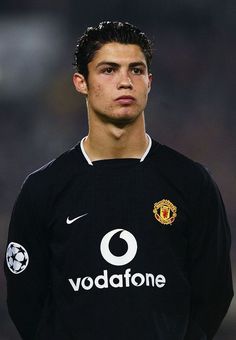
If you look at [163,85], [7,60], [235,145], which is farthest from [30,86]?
[235,145]

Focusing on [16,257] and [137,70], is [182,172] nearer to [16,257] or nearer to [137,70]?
[137,70]

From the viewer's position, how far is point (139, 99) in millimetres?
3094

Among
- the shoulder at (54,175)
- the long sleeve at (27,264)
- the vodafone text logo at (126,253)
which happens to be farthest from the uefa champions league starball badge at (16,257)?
the vodafone text logo at (126,253)

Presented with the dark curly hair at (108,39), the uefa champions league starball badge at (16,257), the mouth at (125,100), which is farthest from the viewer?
the uefa champions league starball badge at (16,257)

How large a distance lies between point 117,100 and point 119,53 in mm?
182

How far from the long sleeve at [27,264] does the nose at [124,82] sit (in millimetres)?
500

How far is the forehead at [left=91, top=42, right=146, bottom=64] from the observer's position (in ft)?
10.3

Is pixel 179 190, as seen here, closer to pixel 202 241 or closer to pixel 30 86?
pixel 202 241

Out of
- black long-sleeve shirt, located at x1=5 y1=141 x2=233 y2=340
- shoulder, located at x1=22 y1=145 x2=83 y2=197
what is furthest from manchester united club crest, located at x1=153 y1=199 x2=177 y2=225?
shoulder, located at x1=22 y1=145 x2=83 y2=197

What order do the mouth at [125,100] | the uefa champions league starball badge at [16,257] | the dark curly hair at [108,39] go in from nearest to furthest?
the mouth at [125,100] → the dark curly hair at [108,39] → the uefa champions league starball badge at [16,257]

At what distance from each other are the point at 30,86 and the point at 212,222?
4.28 meters

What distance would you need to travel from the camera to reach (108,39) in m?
3.19

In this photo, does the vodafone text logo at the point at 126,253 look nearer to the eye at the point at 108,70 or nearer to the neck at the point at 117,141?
the neck at the point at 117,141

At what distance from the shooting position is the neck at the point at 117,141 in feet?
10.4
